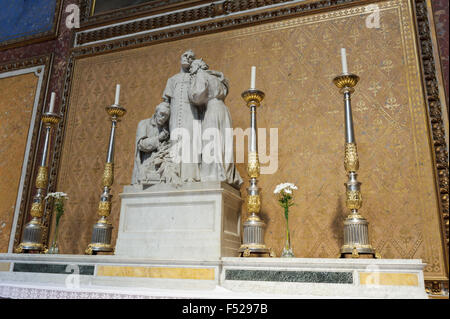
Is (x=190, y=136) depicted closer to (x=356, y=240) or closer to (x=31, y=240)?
(x=356, y=240)

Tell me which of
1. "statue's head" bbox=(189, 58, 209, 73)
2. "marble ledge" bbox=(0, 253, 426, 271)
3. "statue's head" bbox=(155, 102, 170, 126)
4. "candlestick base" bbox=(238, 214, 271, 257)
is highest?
"statue's head" bbox=(189, 58, 209, 73)

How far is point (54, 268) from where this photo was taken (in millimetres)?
3768

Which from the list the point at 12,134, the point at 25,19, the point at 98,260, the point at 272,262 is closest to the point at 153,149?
the point at 98,260

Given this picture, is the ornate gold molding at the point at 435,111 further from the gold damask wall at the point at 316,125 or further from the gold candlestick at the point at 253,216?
the gold candlestick at the point at 253,216

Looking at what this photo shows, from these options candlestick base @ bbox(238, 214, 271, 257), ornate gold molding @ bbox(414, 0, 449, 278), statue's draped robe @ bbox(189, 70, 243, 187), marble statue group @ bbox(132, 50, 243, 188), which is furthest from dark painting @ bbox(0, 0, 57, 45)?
ornate gold molding @ bbox(414, 0, 449, 278)

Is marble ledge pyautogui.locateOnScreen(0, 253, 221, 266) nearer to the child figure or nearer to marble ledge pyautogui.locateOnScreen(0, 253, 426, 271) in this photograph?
marble ledge pyautogui.locateOnScreen(0, 253, 426, 271)

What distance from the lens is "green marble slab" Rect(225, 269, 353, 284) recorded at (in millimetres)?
2855

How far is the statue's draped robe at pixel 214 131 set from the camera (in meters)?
3.81

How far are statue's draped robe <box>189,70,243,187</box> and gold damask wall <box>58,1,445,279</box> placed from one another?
1.11m

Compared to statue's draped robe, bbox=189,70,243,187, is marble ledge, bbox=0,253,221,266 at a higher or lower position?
lower

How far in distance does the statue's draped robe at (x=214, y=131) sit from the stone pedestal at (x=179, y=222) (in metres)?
0.18

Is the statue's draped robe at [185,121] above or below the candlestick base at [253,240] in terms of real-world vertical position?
above

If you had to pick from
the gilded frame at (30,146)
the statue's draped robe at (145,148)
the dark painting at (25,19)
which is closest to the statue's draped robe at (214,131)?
the statue's draped robe at (145,148)
